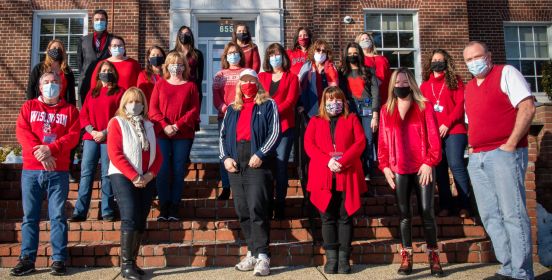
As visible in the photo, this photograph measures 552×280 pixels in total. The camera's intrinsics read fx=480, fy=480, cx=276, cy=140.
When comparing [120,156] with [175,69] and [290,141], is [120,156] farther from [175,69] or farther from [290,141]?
[290,141]

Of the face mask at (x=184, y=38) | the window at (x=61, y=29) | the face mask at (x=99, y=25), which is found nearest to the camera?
the face mask at (x=184, y=38)

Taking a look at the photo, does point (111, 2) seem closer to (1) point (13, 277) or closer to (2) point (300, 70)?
(2) point (300, 70)

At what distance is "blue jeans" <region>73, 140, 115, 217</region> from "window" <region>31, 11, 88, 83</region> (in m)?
6.24

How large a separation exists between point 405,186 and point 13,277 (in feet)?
12.0

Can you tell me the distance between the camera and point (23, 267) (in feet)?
14.4

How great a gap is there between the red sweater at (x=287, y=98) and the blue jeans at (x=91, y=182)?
1952 mm

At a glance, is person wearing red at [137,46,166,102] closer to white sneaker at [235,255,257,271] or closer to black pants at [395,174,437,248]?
white sneaker at [235,255,257,271]

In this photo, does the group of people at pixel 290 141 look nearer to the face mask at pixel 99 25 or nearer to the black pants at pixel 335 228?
the black pants at pixel 335 228

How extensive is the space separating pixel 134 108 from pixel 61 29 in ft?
25.1

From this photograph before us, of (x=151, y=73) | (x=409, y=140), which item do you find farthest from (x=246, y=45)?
(x=409, y=140)

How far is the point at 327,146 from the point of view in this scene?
15.2 ft

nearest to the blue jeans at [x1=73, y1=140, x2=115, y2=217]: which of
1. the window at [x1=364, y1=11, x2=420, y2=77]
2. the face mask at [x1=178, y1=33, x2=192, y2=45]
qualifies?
the face mask at [x1=178, y1=33, x2=192, y2=45]

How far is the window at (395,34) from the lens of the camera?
36.8 feet

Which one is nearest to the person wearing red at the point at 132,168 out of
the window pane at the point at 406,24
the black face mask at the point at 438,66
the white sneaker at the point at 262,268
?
the white sneaker at the point at 262,268
